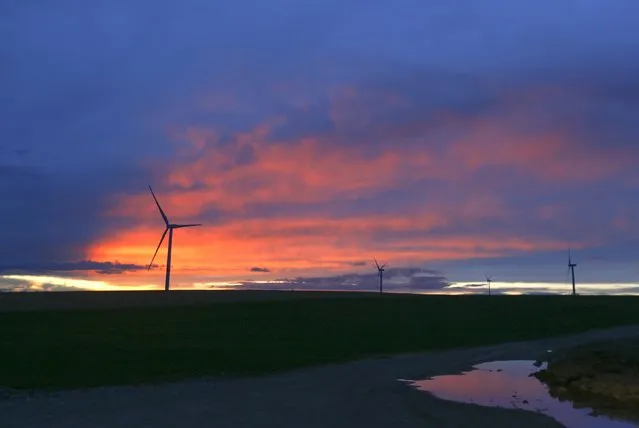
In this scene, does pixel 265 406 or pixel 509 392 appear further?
pixel 509 392

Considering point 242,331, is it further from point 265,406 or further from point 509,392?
point 265,406

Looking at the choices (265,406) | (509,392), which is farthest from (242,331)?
(265,406)

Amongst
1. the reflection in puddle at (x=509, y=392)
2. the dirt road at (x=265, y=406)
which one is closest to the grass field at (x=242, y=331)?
the dirt road at (x=265, y=406)

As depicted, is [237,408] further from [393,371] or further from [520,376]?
[520,376]

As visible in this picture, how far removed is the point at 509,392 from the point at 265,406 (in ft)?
32.1

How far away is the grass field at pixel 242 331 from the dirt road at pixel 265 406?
361 centimetres

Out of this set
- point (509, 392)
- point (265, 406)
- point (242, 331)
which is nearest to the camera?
point (265, 406)

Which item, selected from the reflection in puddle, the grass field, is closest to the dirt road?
the reflection in puddle

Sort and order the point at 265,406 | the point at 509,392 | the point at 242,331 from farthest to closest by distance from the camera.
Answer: the point at 242,331, the point at 509,392, the point at 265,406

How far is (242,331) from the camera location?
54531mm

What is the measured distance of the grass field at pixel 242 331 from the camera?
35188 millimetres

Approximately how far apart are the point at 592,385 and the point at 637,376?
186 cm

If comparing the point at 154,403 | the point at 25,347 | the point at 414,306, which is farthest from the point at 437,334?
the point at 154,403

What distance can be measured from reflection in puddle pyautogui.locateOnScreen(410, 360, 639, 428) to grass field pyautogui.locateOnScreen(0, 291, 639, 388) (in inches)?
355
